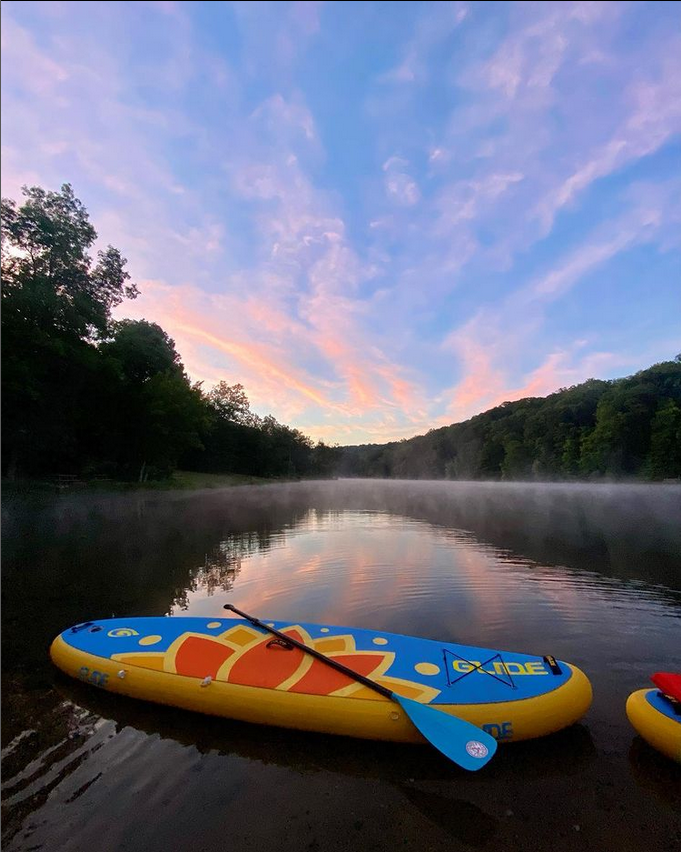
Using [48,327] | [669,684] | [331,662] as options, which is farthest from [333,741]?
[48,327]

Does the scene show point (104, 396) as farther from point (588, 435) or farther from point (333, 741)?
point (588, 435)

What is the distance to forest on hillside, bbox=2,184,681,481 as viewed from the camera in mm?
27200

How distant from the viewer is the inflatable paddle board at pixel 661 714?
4.29 meters

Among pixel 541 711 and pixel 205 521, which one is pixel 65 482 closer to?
pixel 205 521

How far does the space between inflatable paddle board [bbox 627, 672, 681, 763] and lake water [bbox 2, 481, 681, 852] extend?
1.01ft

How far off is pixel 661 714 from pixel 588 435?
97344 mm

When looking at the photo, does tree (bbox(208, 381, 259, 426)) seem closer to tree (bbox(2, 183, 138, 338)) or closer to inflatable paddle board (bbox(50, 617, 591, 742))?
tree (bbox(2, 183, 138, 338))

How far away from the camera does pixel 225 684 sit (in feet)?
16.9

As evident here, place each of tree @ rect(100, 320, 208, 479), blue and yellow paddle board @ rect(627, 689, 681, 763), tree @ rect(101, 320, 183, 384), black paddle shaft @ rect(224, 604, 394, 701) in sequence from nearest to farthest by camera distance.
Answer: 1. blue and yellow paddle board @ rect(627, 689, 681, 763)
2. black paddle shaft @ rect(224, 604, 394, 701)
3. tree @ rect(101, 320, 183, 384)
4. tree @ rect(100, 320, 208, 479)

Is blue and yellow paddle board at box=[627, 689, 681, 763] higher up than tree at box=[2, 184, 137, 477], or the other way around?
→ tree at box=[2, 184, 137, 477]

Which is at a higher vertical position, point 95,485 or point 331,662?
point 95,485

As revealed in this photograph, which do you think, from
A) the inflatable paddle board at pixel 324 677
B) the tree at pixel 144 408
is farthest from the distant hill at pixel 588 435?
the inflatable paddle board at pixel 324 677

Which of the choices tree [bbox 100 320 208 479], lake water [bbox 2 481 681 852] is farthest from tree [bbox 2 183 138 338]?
lake water [bbox 2 481 681 852]

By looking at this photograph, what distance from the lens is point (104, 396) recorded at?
38.9 m
